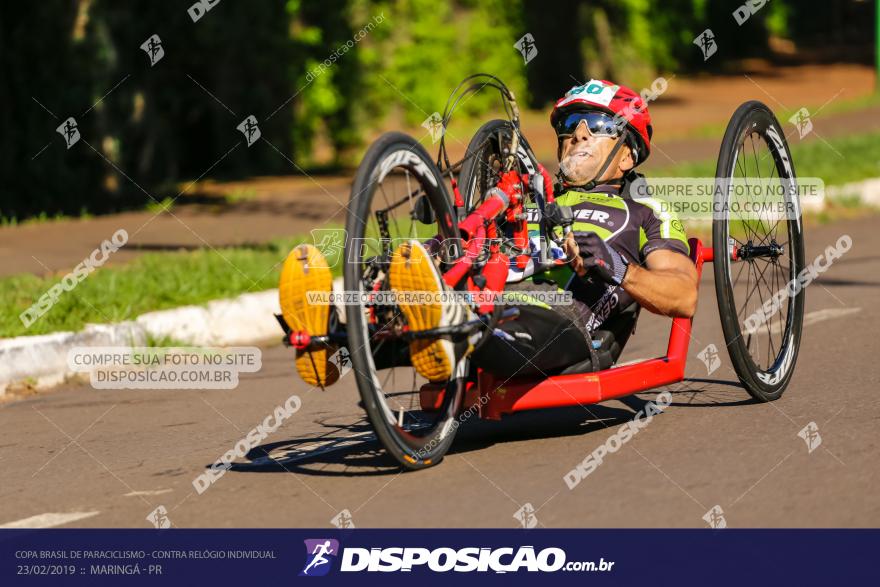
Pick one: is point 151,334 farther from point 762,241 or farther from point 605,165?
point 762,241

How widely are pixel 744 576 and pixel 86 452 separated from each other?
3.10m

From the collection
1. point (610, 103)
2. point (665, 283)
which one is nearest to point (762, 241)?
point (610, 103)

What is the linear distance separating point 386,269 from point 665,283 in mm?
1188

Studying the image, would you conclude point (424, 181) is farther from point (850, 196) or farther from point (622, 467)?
point (850, 196)

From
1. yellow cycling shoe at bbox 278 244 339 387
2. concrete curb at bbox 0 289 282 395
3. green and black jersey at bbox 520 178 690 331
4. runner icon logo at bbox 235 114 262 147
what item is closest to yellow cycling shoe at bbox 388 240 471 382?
yellow cycling shoe at bbox 278 244 339 387

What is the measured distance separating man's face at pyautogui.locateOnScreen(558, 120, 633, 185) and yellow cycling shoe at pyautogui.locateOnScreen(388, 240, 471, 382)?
1512mm

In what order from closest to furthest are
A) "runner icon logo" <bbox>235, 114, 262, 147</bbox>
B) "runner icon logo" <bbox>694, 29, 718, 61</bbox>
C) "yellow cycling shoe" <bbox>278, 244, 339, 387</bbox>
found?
1. "yellow cycling shoe" <bbox>278, 244, 339, 387</bbox>
2. "runner icon logo" <bbox>235, 114, 262, 147</bbox>
3. "runner icon logo" <bbox>694, 29, 718, 61</bbox>

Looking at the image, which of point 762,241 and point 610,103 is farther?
point 762,241

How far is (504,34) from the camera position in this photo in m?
24.7

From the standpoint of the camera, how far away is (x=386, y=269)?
4.89 m

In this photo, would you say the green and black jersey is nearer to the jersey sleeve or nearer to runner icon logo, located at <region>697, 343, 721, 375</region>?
the jersey sleeve

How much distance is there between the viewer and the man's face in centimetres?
603

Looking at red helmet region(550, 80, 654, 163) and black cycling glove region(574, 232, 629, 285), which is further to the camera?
red helmet region(550, 80, 654, 163)

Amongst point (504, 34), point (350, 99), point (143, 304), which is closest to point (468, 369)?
point (143, 304)
